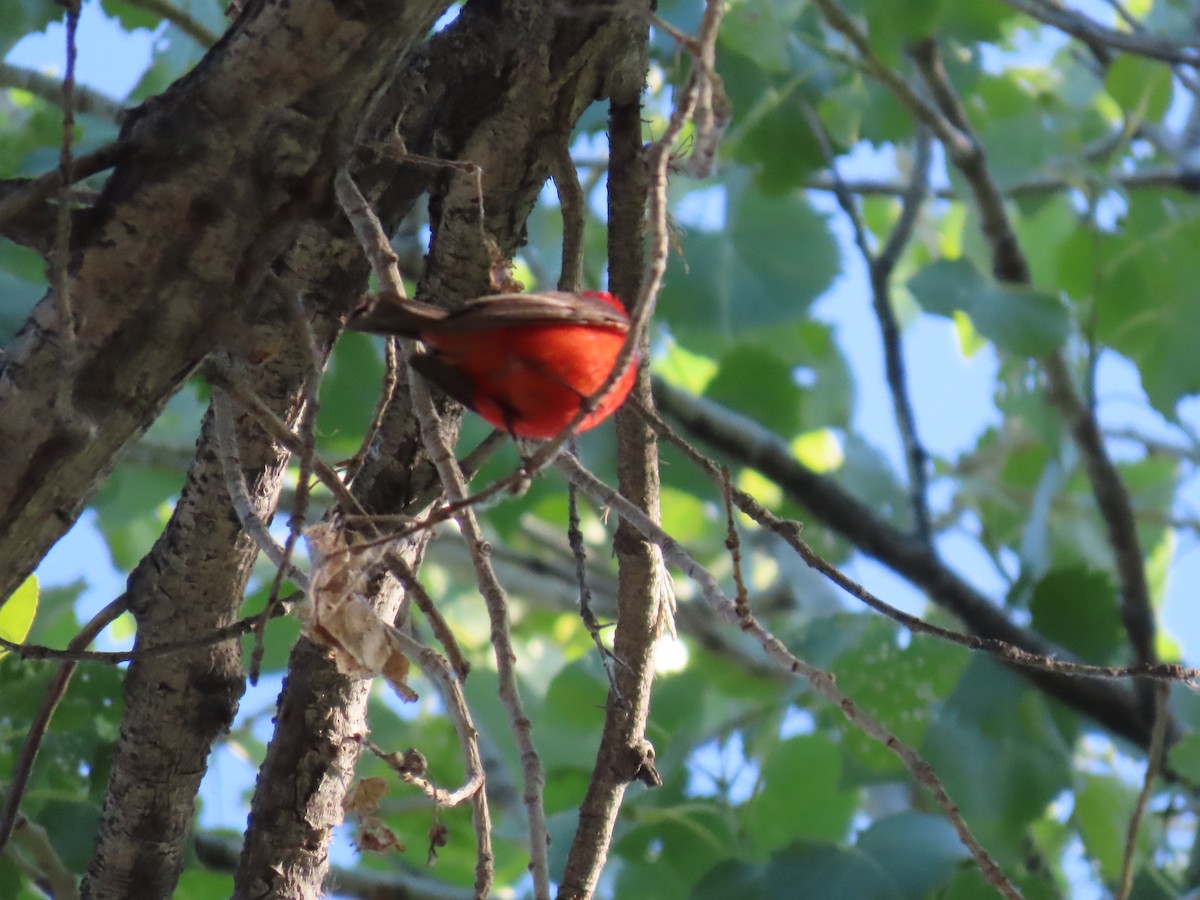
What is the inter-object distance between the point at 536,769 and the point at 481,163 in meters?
0.80

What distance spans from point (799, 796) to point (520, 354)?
1.95 m

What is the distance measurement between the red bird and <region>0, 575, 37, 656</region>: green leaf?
60cm

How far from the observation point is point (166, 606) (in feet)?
4.93

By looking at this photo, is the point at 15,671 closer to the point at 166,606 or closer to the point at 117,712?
the point at 117,712

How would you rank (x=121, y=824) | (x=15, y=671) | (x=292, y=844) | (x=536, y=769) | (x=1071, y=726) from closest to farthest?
(x=536, y=769) < (x=292, y=844) < (x=121, y=824) < (x=15, y=671) < (x=1071, y=726)

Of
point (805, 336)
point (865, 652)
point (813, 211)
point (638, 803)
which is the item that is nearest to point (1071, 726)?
point (865, 652)

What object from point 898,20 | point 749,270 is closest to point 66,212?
point 898,20

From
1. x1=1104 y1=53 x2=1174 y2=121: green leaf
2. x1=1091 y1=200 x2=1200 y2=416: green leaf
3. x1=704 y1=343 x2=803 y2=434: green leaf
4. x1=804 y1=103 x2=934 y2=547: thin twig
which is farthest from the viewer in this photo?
x1=704 y1=343 x2=803 y2=434: green leaf

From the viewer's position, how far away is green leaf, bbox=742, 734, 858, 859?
2.75 meters

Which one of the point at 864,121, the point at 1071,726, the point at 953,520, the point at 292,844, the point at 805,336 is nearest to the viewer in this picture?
the point at 292,844

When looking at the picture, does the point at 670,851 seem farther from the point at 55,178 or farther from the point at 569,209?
the point at 55,178

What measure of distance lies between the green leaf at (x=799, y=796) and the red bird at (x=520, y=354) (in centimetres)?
181

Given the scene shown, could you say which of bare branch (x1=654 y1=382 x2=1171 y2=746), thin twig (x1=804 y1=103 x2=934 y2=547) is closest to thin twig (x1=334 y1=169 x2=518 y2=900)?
bare branch (x1=654 y1=382 x2=1171 y2=746)

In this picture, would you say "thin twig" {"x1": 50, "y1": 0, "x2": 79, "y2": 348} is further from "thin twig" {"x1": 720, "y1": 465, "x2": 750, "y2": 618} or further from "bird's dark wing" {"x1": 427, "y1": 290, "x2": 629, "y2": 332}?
"thin twig" {"x1": 720, "y1": 465, "x2": 750, "y2": 618}
